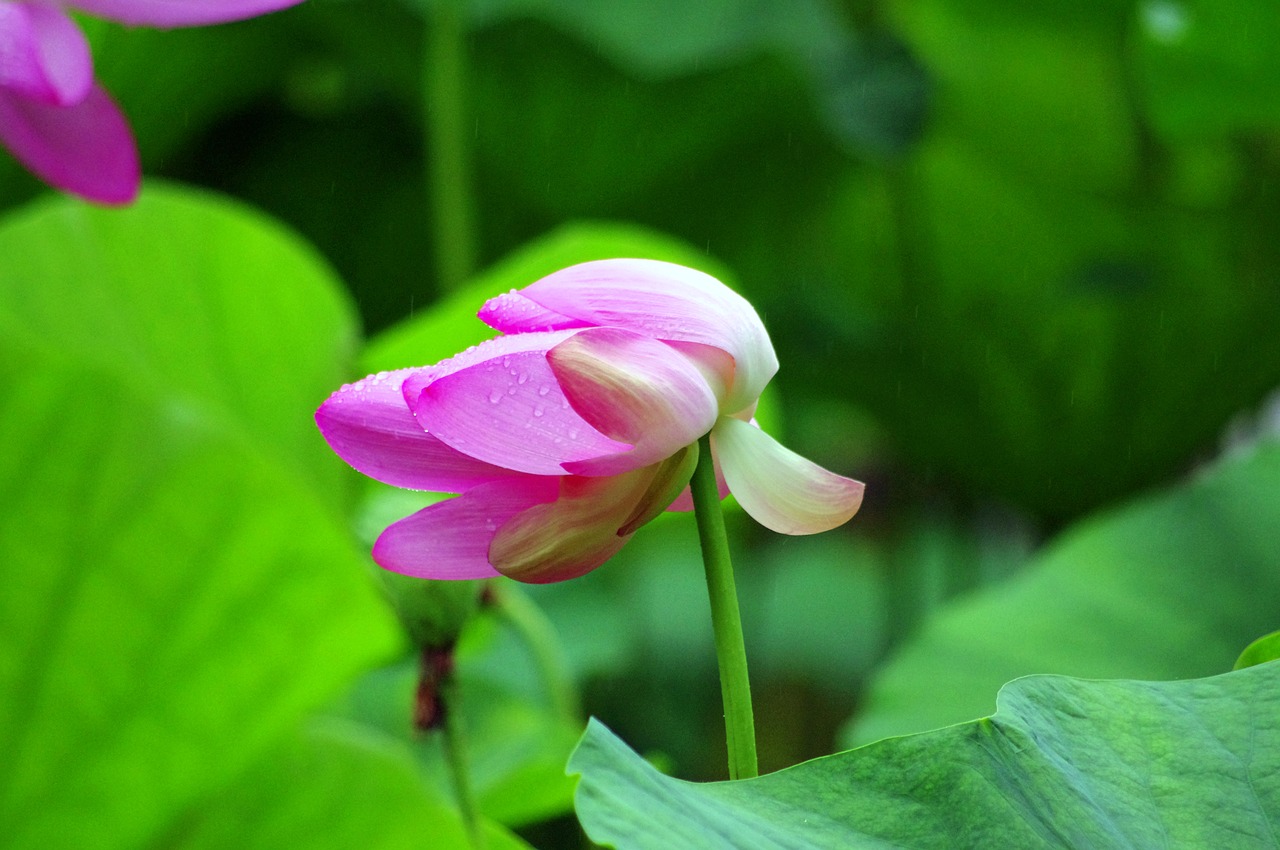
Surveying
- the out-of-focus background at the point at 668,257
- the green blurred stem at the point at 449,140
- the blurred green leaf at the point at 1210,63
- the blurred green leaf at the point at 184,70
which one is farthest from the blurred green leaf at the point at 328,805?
the blurred green leaf at the point at 184,70

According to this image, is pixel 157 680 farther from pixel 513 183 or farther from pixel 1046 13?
pixel 1046 13

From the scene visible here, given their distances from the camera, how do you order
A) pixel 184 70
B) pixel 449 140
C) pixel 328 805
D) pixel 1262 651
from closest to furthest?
pixel 1262 651
pixel 328 805
pixel 449 140
pixel 184 70

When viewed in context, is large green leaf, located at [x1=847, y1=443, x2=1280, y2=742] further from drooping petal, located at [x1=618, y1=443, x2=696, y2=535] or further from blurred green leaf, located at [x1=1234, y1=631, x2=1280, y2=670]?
drooping petal, located at [x1=618, y1=443, x2=696, y2=535]

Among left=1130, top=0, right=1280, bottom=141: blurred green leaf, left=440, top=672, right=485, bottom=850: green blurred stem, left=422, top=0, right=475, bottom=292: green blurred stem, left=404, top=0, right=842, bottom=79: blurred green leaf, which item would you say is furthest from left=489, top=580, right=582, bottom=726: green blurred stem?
left=404, top=0, right=842, bottom=79: blurred green leaf

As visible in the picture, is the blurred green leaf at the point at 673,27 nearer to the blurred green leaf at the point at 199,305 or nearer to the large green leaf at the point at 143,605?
the blurred green leaf at the point at 199,305

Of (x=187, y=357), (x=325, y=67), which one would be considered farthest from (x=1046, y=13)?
(x=187, y=357)

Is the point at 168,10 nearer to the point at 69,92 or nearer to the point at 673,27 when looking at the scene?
the point at 69,92

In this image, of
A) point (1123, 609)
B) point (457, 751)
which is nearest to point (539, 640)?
point (457, 751)

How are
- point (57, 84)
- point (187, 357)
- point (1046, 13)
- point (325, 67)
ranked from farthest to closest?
1. point (325, 67)
2. point (1046, 13)
3. point (187, 357)
4. point (57, 84)
